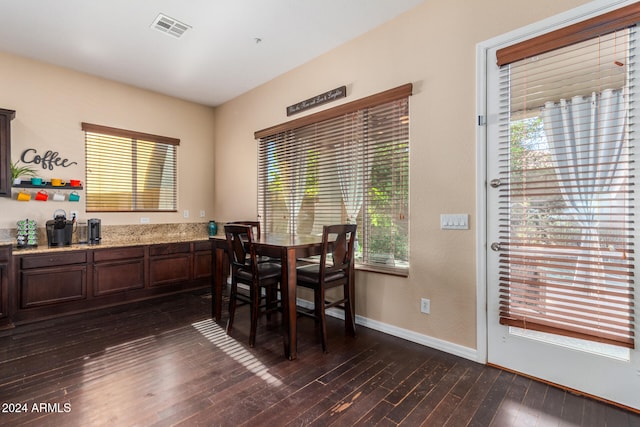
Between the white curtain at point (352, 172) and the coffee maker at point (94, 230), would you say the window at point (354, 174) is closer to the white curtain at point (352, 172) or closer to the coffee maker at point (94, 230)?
the white curtain at point (352, 172)

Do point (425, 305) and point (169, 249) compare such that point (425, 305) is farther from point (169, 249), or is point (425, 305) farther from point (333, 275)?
point (169, 249)

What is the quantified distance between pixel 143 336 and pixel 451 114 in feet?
11.0

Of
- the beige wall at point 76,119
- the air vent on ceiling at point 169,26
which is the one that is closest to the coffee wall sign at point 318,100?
the air vent on ceiling at point 169,26

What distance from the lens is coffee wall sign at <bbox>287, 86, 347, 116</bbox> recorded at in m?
3.29

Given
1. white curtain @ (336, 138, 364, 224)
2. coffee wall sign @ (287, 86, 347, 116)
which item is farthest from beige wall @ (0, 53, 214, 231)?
white curtain @ (336, 138, 364, 224)

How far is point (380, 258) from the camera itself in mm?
3057

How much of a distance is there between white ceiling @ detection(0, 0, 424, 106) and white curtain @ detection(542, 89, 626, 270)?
5.26 ft

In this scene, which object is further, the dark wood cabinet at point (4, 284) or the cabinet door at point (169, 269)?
the cabinet door at point (169, 269)

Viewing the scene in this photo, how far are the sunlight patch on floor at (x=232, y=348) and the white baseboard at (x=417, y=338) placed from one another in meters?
1.15

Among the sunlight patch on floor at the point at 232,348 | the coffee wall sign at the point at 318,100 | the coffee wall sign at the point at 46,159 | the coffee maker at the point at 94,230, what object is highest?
the coffee wall sign at the point at 318,100

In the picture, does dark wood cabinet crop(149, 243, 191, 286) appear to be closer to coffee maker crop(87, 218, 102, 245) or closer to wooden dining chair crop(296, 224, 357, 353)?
coffee maker crop(87, 218, 102, 245)

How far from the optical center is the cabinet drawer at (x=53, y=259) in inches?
125

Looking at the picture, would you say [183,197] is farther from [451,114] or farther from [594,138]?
[594,138]

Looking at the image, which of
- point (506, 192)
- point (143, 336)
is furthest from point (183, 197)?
point (506, 192)
